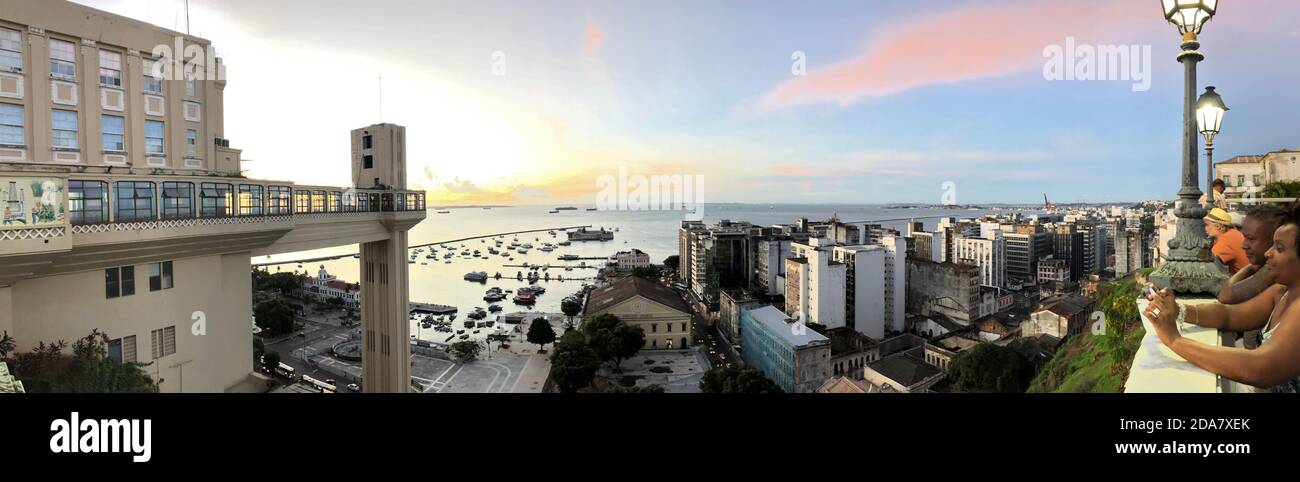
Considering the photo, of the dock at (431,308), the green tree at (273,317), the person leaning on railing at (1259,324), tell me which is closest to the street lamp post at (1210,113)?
the person leaning on railing at (1259,324)

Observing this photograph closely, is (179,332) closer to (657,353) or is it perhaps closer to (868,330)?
(657,353)

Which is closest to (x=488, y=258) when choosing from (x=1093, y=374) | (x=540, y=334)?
(x=540, y=334)

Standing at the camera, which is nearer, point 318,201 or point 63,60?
point 63,60

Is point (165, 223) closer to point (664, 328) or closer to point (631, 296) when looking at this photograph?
point (631, 296)

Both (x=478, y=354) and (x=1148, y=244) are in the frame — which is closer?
(x=478, y=354)

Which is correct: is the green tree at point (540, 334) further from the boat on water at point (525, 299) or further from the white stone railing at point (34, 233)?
the white stone railing at point (34, 233)
